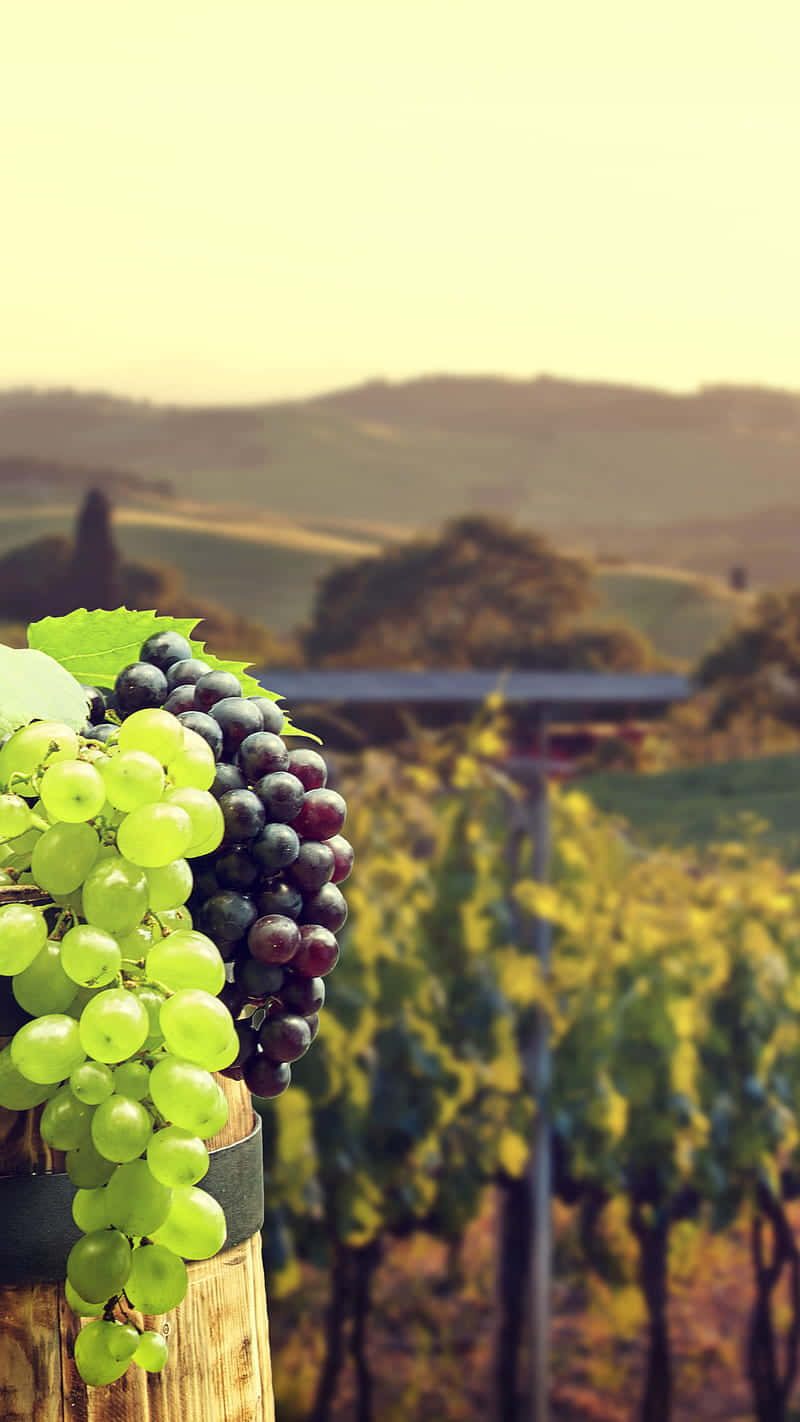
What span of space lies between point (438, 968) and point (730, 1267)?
1751 mm

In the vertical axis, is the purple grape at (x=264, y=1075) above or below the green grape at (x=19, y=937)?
below

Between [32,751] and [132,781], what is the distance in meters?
0.06

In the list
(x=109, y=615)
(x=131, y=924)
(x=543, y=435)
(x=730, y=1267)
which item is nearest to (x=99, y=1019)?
(x=131, y=924)

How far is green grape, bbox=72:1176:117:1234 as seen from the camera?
0.68 metres

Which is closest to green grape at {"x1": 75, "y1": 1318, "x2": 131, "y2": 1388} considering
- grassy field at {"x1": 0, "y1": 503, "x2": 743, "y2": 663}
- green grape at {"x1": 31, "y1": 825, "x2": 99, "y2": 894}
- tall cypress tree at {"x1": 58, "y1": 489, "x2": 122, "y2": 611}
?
green grape at {"x1": 31, "y1": 825, "x2": 99, "y2": 894}

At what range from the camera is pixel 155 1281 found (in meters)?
0.69

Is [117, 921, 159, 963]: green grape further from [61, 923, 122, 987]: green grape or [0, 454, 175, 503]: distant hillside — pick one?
[0, 454, 175, 503]: distant hillside

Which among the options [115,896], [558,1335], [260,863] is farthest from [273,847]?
[558,1335]

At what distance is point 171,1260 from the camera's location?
69 cm

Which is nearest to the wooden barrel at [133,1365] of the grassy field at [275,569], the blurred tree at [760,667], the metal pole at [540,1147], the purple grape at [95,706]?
the purple grape at [95,706]

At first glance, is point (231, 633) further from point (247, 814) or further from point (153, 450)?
point (247, 814)

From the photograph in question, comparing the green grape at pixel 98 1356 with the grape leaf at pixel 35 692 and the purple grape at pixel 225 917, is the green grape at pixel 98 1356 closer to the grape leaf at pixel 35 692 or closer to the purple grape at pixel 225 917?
the purple grape at pixel 225 917

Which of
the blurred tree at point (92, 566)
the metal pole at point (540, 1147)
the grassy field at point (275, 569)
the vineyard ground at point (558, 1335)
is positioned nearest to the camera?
the metal pole at point (540, 1147)

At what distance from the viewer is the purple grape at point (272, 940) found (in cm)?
77
